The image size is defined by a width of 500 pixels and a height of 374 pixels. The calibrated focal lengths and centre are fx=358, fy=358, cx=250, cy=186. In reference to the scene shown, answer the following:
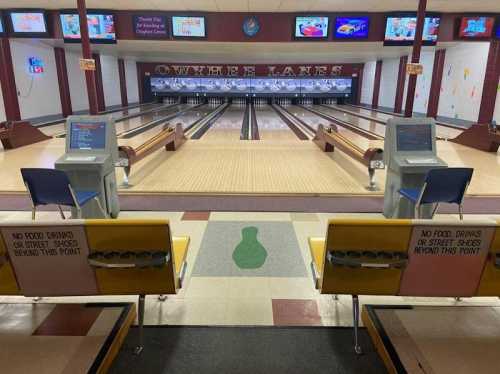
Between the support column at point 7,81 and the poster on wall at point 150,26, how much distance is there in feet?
9.77

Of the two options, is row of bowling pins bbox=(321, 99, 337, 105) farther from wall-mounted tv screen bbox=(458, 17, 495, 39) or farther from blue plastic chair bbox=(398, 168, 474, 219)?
blue plastic chair bbox=(398, 168, 474, 219)

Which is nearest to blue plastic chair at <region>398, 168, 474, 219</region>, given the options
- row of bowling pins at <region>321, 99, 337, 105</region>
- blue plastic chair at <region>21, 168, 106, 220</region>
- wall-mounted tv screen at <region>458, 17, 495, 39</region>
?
blue plastic chair at <region>21, 168, 106, 220</region>

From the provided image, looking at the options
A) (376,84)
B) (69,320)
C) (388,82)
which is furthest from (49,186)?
(376,84)

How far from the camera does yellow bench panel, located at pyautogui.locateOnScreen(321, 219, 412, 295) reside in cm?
151

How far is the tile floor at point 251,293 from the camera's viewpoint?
6.46ft

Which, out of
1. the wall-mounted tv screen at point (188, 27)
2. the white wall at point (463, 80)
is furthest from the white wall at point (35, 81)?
the white wall at point (463, 80)

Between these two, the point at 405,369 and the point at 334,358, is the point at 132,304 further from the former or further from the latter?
the point at 405,369

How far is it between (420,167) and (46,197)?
116 inches

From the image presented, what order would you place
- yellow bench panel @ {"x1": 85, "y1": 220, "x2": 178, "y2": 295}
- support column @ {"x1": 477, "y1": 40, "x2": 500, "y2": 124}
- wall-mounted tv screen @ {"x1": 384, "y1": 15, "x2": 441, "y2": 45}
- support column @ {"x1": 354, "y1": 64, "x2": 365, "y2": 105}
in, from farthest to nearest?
support column @ {"x1": 354, "y1": 64, "x2": 365, "y2": 105} < support column @ {"x1": 477, "y1": 40, "x2": 500, "y2": 124} < wall-mounted tv screen @ {"x1": 384, "y1": 15, "x2": 441, "y2": 45} < yellow bench panel @ {"x1": 85, "y1": 220, "x2": 178, "y2": 295}

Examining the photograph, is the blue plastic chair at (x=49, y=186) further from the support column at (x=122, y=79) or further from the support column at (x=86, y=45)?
the support column at (x=122, y=79)

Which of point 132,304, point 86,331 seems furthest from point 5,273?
point 132,304

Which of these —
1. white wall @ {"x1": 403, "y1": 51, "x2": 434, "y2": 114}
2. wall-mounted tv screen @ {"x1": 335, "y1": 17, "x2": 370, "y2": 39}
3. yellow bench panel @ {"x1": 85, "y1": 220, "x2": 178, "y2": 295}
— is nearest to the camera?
yellow bench panel @ {"x1": 85, "y1": 220, "x2": 178, "y2": 295}

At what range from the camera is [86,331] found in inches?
69.8

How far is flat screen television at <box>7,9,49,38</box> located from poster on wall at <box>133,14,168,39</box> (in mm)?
1744
